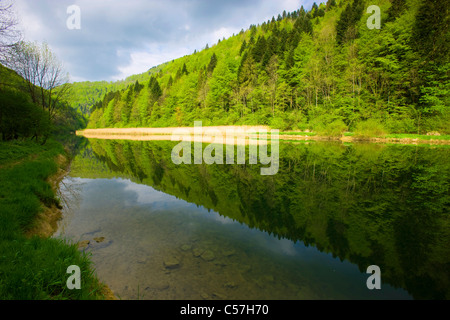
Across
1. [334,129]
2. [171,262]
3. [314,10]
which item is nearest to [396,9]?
[334,129]

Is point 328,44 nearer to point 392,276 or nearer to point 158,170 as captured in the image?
point 158,170

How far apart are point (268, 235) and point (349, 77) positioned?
1520 inches

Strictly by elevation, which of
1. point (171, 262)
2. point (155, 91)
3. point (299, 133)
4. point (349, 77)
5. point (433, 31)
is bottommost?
point (171, 262)

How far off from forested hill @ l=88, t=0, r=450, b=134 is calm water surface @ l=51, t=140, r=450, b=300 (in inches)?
947

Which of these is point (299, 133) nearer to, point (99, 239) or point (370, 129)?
point (370, 129)

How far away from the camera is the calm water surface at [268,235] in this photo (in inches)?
151

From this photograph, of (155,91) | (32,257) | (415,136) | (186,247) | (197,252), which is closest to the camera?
(32,257)

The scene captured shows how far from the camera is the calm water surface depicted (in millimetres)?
3838

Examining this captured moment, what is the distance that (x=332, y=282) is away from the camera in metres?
3.89

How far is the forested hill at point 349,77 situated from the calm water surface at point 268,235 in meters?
24.0

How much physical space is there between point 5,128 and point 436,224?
26.2 metres

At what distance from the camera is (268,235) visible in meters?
5.89

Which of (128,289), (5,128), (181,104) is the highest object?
(181,104)
